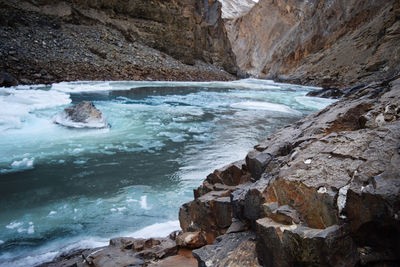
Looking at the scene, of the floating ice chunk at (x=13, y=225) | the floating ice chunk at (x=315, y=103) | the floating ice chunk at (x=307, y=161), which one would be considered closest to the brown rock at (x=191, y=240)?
the floating ice chunk at (x=307, y=161)

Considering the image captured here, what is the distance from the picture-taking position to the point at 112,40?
2364cm

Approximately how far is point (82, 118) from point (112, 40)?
18882 millimetres

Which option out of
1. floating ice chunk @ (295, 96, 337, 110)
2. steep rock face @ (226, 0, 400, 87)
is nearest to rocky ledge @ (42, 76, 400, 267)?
floating ice chunk @ (295, 96, 337, 110)

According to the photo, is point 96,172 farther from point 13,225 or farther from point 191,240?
point 191,240

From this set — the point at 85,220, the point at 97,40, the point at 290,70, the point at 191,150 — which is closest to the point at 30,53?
the point at 97,40

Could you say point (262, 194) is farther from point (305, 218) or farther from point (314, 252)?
point (314, 252)

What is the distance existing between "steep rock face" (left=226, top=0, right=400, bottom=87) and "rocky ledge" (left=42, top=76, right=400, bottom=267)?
19.9 meters

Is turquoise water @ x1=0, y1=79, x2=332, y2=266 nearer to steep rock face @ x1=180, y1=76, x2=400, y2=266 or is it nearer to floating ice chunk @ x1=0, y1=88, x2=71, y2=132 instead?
floating ice chunk @ x1=0, y1=88, x2=71, y2=132

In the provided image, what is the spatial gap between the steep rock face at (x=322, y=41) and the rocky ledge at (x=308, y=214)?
19.9 metres

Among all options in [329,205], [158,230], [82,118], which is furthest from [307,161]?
[82,118]

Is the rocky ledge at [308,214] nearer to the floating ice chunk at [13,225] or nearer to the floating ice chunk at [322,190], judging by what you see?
the floating ice chunk at [322,190]

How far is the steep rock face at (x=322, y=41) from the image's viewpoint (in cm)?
2151

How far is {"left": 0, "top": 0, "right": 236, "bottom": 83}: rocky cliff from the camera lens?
16.5 metres

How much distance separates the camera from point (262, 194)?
2.04 metres
